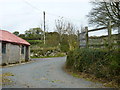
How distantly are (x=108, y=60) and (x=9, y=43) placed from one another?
13.2 metres

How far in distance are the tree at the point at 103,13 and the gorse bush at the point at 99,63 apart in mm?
7527

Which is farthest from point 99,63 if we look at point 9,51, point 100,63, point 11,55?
point 11,55

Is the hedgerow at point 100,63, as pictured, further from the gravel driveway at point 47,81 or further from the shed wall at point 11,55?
the shed wall at point 11,55

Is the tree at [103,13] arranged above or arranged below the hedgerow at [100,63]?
above

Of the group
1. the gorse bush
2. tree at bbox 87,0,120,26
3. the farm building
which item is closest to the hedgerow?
the gorse bush

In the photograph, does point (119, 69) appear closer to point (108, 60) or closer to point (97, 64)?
point (108, 60)

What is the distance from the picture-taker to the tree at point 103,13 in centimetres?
1570

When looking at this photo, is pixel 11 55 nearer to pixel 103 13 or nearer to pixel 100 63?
pixel 103 13

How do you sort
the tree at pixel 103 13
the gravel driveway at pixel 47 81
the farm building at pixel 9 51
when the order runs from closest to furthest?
1. the gravel driveway at pixel 47 81
2. the tree at pixel 103 13
3. the farm building at pixel 9 51

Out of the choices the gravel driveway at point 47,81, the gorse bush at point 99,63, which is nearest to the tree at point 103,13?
the gorse bush at point 99,63

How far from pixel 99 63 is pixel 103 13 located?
10402 millimetres

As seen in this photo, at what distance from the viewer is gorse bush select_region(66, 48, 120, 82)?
6770 mm

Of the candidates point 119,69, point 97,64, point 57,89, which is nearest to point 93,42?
point 97,64

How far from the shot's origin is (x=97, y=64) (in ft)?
26.4
